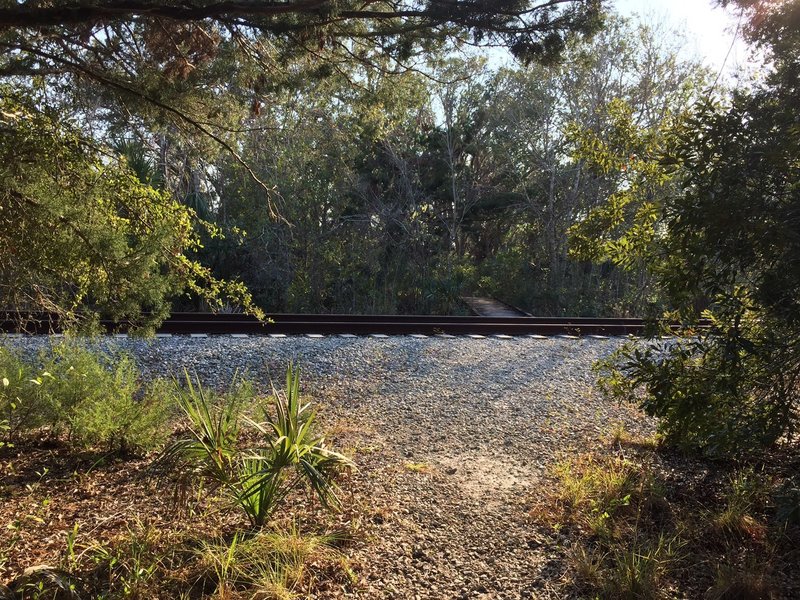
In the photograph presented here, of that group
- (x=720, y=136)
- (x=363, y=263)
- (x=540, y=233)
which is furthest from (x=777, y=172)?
(x=540, y=233)

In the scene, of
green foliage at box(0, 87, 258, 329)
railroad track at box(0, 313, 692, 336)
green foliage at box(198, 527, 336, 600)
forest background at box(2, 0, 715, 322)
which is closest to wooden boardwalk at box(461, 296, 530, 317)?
forest background at box(2, 0, 715, 322)

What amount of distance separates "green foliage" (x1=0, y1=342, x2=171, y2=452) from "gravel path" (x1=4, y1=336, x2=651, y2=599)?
1530 millimetres

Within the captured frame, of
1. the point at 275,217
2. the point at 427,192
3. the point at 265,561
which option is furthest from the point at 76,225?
the point at 427,192

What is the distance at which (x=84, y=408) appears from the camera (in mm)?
4582

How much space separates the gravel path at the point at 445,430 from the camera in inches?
127

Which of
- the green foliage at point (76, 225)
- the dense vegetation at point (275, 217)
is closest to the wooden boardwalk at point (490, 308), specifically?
the dense vegetation at point (275, 217)

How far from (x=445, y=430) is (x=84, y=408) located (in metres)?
3.01

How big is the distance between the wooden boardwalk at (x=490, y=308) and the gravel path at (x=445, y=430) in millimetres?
4347

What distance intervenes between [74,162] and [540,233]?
15627mm

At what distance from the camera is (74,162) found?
14.1 feet

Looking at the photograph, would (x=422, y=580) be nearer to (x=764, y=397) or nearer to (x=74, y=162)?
(x=764, y=397)

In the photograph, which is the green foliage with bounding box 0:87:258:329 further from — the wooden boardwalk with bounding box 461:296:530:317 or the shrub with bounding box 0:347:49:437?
the wooden boardwalk with bounding box 461:296:530:317

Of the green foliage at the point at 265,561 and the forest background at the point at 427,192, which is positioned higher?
the forest background at the point at 427,192

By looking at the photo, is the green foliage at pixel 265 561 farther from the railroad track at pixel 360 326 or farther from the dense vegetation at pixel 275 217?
the railroad track at pixel 360 326
